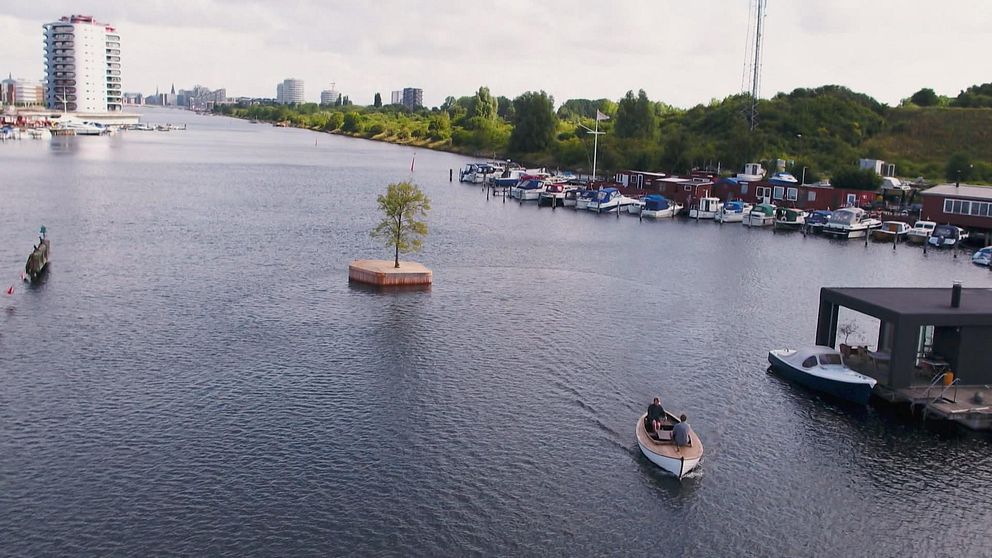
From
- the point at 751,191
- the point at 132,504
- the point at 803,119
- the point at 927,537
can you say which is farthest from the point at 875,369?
the point at 803,119

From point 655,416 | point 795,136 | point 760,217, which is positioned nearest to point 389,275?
point 655,416

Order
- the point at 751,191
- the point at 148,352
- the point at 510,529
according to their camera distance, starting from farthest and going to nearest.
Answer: the point at 751,191
the point at 148,352
the point at 510,529

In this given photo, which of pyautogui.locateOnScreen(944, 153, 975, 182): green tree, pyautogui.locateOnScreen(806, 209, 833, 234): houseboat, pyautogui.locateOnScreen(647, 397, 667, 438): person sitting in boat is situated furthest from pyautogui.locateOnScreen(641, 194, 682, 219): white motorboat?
pyautogui.locateOnScreen(647, 397, 667, 438): person sitting in boat

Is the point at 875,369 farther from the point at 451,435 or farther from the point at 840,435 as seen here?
the point at 451,435

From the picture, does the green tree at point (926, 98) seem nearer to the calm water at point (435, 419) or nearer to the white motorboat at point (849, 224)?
the white motorboat at point (849, 224)

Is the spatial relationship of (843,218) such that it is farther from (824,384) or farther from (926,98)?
(926,98)
